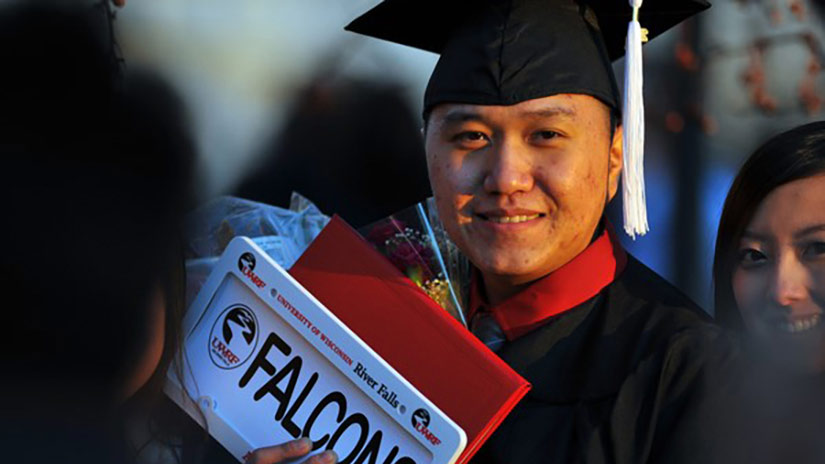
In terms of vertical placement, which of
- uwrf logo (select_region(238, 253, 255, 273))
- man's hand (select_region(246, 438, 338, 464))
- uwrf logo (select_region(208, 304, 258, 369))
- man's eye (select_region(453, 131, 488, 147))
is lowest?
man's hand (select_region(246, 438, 338, 464))

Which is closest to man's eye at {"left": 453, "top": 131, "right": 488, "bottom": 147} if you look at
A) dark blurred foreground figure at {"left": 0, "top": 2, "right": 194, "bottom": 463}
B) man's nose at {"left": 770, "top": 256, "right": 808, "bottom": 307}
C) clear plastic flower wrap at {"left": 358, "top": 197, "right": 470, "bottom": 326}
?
clear plastic flower wrap at {"left": 358, "top": 197, "right": 470, "bottom": 326}

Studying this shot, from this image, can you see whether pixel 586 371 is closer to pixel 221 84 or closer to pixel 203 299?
pixel 203 299

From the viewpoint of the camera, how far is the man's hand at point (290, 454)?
182 cm

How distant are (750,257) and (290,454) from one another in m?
0.96

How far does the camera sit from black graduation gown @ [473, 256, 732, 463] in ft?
6.07

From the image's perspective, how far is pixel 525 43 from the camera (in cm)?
206

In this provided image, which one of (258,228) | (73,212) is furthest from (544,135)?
(73,212)

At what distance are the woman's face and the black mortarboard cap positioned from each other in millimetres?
394

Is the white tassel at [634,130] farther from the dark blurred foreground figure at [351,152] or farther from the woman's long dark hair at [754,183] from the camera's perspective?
the dark blurred foreground figure at [351,152]

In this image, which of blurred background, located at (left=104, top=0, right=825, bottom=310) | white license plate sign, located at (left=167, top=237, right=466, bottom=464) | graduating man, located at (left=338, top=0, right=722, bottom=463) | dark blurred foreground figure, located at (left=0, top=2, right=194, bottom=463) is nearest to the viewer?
dark blurred foreground figure, located at (left=0, top=2, right=194, bottom=463)

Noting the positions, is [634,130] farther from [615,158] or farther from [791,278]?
[791,278]

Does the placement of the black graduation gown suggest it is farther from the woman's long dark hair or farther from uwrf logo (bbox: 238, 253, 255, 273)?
uwrf logo (bbox: 238, 253, 255, 273)

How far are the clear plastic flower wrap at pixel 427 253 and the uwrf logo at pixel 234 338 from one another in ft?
1.19

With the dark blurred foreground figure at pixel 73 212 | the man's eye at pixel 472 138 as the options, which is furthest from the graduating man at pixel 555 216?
the dark blurred foreground figure at pixel 73 212
